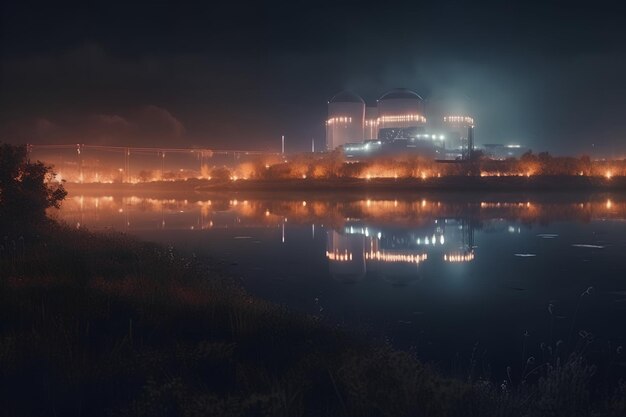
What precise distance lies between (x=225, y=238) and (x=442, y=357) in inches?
961

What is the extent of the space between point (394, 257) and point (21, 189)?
18.4 m

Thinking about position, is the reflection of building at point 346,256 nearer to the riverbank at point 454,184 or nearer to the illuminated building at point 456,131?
the riverbank at point 454,184

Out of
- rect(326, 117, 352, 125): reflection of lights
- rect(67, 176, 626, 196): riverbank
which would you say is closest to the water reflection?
rect(67, 176, 626, 196): riverbank

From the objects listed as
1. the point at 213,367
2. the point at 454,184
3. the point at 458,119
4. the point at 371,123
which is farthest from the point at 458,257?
the point at 371,123

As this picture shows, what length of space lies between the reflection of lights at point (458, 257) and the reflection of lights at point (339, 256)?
13.5 ft

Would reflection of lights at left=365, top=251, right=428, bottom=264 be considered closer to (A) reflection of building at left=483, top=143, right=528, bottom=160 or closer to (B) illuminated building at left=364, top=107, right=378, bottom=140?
(B) illuminated building at left=364, top=107, right=378, bottom=140

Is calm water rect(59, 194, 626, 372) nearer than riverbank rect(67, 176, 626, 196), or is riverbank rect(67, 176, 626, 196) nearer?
calm water rect(59, 194, 626, 372)

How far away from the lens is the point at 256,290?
19000 millimetres

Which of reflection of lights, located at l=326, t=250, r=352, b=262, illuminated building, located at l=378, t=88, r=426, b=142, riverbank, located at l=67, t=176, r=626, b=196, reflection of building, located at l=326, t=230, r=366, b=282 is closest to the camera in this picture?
reflection of building, located at l=326, t=230, r=366, b=282

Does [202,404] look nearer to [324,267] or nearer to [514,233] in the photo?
[324,267]

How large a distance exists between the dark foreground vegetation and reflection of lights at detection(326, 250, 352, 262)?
10808 mm

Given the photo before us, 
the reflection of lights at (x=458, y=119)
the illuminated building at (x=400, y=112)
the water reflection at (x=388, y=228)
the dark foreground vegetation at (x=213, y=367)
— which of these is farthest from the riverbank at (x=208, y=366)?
the reflection of lights at (x=458, y=119)

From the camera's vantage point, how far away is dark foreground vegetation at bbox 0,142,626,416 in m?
7.56

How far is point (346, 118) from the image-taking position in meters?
172
